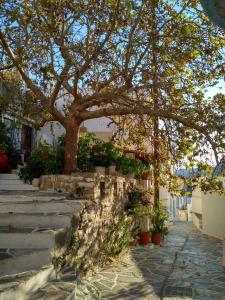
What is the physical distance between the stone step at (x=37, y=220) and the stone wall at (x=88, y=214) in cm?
41

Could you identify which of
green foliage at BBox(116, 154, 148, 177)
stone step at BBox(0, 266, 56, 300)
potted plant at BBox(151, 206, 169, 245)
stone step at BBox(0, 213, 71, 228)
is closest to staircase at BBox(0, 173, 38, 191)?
stone step at BBox(0, 213, 71, 228)

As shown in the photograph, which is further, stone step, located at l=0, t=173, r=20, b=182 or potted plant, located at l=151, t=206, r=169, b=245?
potted plant, located at l=151, t=206, r=169, b=245

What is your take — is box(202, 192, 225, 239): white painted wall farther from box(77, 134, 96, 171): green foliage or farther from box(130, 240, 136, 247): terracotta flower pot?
box(77, 134, 96, 171): green foliage

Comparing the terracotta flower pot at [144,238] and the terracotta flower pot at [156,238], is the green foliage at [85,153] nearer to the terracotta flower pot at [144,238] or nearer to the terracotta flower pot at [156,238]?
the terracotta flower pot at [144,238]

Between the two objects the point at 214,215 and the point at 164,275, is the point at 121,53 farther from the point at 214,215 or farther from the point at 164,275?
the point at 214,215

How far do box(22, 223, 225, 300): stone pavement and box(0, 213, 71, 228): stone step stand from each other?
114 cm

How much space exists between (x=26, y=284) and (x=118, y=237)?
7.23 m

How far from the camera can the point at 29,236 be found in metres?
5.61

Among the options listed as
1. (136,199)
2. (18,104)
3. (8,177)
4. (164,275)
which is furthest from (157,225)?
(18,104)

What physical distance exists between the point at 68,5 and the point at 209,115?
4117 mm

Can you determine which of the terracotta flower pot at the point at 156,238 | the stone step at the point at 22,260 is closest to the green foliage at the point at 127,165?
the terracotta flower pot at the point at 156,238

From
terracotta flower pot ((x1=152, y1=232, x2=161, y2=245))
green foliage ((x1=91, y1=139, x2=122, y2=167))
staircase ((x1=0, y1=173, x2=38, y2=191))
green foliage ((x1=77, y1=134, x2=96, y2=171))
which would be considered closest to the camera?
staircase ((x1=0, y1=173, x2=38, y2=191))

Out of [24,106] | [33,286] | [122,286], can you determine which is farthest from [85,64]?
[33,286]

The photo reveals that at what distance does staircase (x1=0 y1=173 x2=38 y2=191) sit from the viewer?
9742 mm
